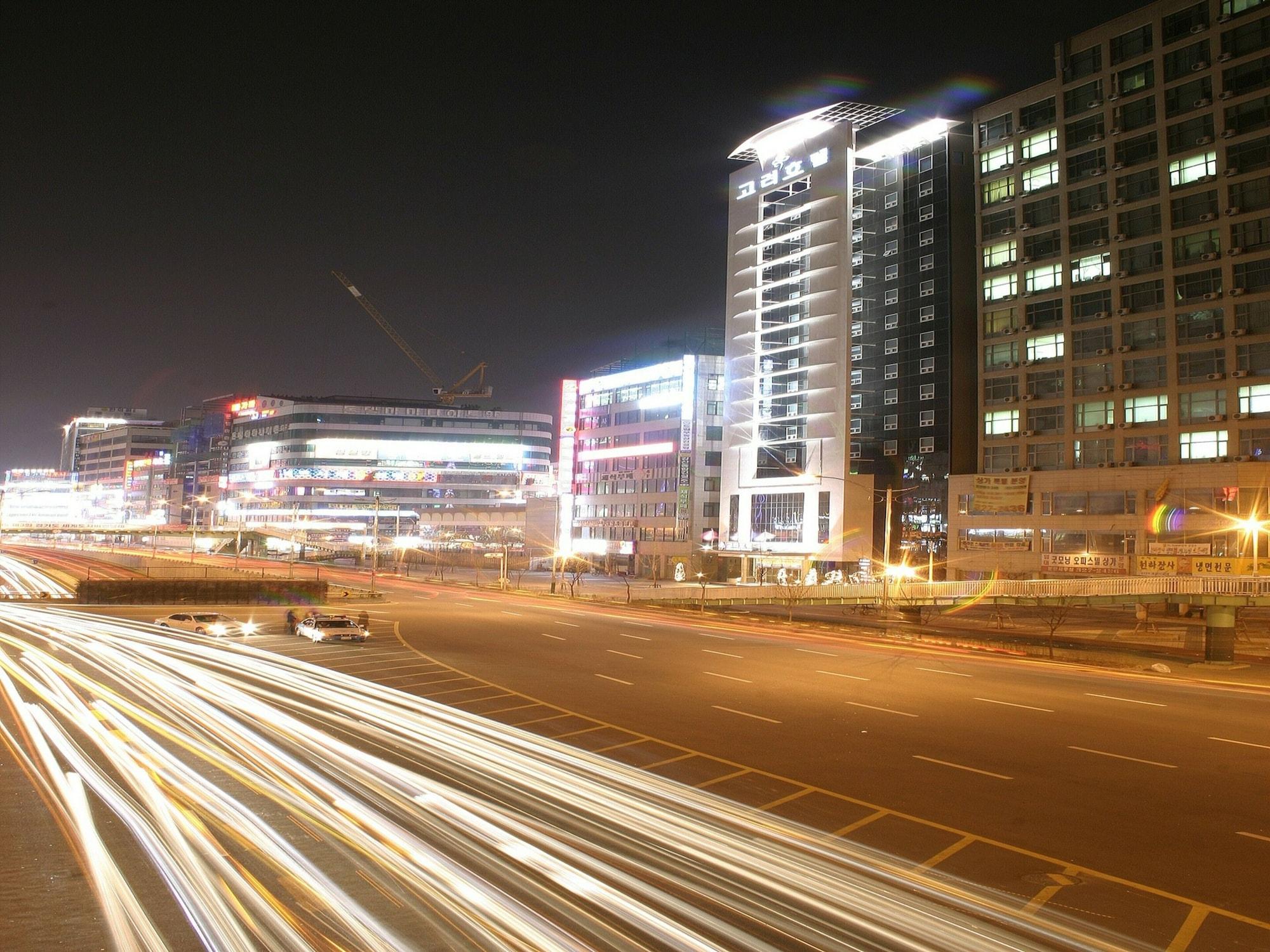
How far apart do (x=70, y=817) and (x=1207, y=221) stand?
250 feet

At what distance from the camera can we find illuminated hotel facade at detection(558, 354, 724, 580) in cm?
10594

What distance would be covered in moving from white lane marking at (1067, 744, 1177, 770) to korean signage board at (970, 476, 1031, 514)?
58.9 m

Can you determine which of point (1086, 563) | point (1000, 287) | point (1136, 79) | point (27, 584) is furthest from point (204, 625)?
point (1136, 79)

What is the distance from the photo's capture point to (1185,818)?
A: 1519cm

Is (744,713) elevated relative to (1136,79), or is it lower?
lower

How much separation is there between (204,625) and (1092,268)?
226ft

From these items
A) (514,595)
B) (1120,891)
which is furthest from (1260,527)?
(1120,891)

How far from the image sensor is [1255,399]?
207 ft

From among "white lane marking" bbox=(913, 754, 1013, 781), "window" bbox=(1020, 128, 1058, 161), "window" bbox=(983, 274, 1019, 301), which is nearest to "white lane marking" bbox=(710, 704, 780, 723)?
"white lane marking" bbox=(913, 754, 1013, 781)

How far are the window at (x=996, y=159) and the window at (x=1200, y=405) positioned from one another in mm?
26271

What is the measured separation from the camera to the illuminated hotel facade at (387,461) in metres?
172

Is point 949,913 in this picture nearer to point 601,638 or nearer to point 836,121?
point 601,638

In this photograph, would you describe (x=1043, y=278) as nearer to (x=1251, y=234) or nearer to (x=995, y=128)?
(x=995, y=128)

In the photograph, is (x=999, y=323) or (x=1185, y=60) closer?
(x=1185, y=60)
